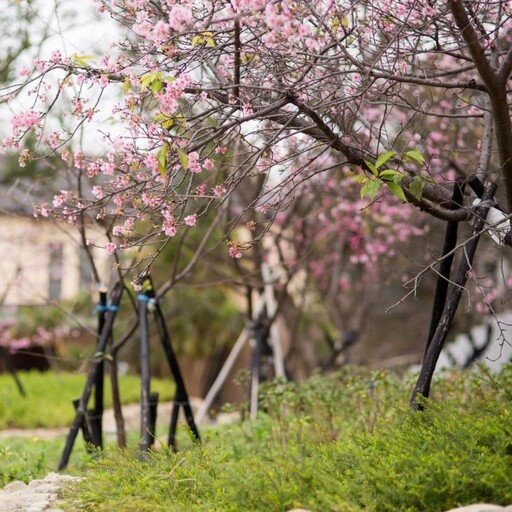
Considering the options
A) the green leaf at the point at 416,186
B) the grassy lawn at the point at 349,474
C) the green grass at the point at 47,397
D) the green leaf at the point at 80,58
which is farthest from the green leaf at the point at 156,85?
the green grass at the point at 47,397

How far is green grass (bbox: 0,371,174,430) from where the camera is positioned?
1134 centimetres

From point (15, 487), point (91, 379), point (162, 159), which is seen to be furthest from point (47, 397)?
point (162, 159)

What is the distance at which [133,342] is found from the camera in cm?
1591

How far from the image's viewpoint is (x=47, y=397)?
1271 centimetres

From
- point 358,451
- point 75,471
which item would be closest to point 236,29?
point 358,451

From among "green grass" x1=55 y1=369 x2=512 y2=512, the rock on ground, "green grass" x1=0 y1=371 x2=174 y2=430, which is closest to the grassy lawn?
"green grass" x1=55 y1=369 x2=512 y2=512

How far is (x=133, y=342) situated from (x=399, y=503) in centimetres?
1282

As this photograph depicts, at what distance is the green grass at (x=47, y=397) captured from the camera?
446 inches

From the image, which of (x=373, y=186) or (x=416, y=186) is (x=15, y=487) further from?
(x=416, y=186)

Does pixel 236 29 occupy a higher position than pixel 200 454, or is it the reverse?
pixel 236 29

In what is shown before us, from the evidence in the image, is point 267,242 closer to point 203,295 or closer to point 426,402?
point 203,295

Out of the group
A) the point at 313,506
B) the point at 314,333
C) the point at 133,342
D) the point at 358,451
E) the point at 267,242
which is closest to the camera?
the point at 313,506

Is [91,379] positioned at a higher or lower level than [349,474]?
higher

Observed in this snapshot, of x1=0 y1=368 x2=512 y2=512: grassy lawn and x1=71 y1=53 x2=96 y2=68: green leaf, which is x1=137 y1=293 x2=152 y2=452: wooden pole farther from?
x1=71 y1=53 x2=96 y2=68: green leaf
